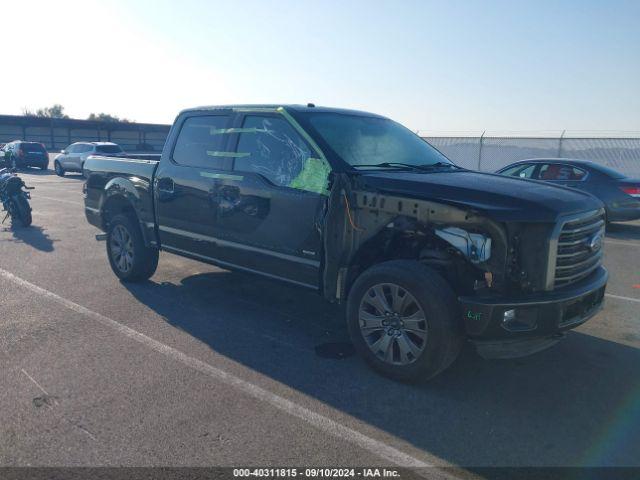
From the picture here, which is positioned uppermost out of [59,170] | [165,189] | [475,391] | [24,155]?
[165,189]

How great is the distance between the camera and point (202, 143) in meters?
5.94

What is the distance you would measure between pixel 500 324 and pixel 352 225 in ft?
4.44

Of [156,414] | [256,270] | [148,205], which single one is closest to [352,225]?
[256,270]

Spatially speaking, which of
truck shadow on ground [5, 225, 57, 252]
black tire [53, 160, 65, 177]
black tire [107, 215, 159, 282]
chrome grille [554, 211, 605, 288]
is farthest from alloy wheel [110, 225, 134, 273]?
black tire [53, 160, 65, 177]

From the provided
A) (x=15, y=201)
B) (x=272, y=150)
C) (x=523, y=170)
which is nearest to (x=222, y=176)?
(x=272, y=150)

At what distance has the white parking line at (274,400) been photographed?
3232 mm

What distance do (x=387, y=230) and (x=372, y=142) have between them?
1235mm

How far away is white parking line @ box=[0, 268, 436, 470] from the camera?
127 inches

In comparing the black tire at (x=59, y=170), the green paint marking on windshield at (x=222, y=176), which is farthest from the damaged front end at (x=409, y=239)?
the black tire at (x=59, y=170)

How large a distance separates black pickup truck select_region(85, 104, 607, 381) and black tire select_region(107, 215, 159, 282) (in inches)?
27.3

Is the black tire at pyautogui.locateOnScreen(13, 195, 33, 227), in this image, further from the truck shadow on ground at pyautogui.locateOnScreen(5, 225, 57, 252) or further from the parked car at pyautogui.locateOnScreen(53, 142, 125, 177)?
the parked car at pyautogui.locateOnScreen(53, 142, 125, 177)

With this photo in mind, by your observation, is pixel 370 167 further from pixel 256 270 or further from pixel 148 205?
pixel 148 205

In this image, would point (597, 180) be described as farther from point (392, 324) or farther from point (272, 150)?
point (392, 324)

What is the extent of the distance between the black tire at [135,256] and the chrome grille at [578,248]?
463cm
